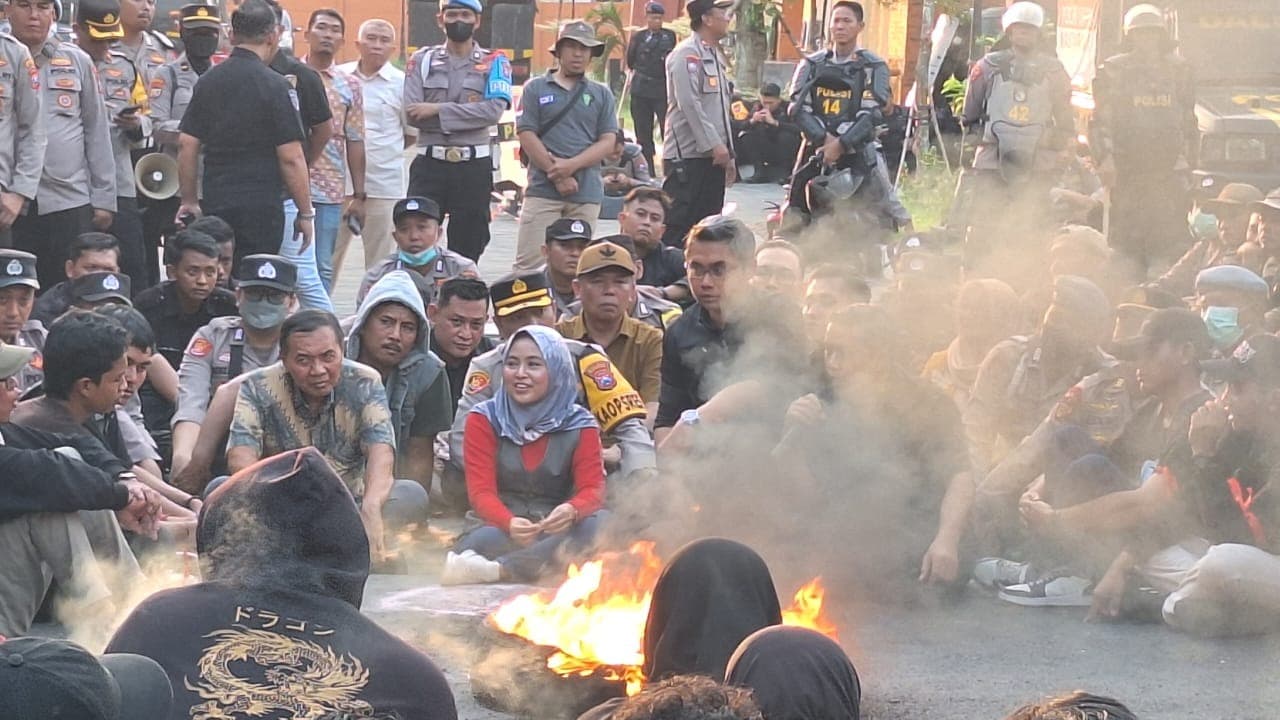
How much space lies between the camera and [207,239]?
7.41 metres

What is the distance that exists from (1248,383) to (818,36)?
16.9 meters

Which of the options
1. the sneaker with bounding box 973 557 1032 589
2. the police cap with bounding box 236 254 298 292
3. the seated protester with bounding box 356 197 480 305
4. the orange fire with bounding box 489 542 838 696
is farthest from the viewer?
the seated protester with bounding box 356 197 480 305

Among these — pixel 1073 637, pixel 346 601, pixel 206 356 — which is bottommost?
pixel 1073 637

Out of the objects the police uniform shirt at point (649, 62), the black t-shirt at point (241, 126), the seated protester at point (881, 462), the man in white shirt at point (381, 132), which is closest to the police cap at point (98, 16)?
the black t-shirt at point (241, 126)

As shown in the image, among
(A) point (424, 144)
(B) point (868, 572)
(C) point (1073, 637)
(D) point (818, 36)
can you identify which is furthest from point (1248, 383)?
(D) point (818, 36)

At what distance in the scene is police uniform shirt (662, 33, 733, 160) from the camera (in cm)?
1050

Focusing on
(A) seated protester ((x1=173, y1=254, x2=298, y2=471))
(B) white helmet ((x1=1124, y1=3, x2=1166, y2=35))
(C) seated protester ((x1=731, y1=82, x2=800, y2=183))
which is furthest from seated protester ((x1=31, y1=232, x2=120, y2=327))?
(C) seated protester ((x1=731, y1=82, x2=800, y2=183))

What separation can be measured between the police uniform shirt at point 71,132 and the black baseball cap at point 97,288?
42.4 inches

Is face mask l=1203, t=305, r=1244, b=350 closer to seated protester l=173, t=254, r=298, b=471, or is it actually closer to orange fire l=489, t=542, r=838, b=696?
orange fire l=489, t=542, r=838, b=696

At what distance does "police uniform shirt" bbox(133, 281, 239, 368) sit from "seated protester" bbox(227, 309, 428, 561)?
4.07ft

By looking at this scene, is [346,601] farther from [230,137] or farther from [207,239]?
[230,137]

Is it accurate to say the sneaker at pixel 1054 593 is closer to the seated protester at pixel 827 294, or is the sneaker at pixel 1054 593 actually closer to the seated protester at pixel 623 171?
the seated protester at pixel 827 294

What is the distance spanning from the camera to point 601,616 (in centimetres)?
514

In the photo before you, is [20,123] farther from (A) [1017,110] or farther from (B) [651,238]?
(A) [1017,110]
